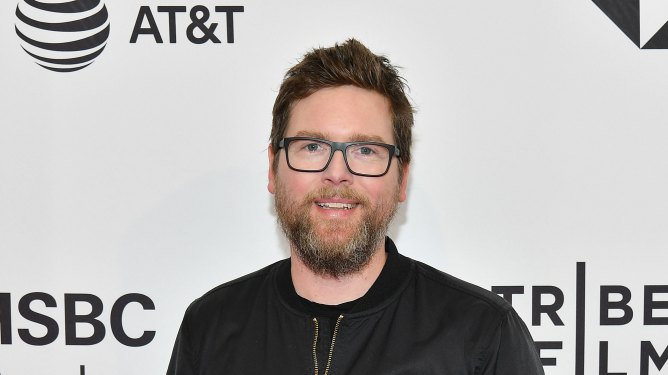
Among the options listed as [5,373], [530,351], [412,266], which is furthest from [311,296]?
[5,373]

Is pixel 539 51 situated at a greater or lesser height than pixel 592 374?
greater

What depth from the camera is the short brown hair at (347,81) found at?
1.40 m

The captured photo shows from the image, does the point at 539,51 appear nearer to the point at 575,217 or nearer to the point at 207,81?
the point at 575,217

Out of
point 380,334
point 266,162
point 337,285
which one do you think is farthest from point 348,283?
point 266,162

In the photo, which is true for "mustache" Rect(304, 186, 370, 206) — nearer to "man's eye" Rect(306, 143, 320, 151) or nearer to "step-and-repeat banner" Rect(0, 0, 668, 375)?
"man's eye" Rect(306, 143, 320, 151)

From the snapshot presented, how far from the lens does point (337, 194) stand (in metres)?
1.33

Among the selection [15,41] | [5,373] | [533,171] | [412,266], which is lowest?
[5,373]

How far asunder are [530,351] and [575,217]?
0.59 m

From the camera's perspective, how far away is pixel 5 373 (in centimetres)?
192

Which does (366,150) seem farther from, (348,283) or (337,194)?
(348,283)

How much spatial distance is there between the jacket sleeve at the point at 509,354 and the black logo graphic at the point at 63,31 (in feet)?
4.06

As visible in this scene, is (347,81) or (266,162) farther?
(266,162)

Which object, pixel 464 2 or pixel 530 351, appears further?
pixel 464 2

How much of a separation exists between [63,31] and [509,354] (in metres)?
1.37
